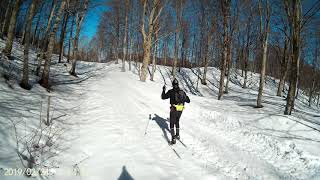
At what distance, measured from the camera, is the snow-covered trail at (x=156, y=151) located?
6301 mm

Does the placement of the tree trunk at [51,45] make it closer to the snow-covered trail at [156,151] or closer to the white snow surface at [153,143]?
the white snow surface at [153,143]

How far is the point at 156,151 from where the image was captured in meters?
7.75

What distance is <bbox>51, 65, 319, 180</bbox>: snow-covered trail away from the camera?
20.7 feet

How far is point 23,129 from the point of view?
6879 millimetres

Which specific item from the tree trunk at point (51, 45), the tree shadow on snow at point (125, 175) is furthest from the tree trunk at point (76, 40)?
the tree shadow on snow at point (125, 175)

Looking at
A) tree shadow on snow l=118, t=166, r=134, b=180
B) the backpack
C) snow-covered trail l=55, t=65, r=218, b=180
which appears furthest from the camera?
the backpack

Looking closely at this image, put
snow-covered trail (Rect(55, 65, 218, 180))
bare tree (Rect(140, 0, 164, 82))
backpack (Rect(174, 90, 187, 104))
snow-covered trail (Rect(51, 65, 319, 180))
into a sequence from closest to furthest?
snow-covered trail (Rect(55, 65, 218, 180)) < snow-covered trail (Rect(51, 65, 319, 180)) < backpack (Rect(174, 90, 187, 104)) < bare tree (Rect(140, 0, 164, 82))

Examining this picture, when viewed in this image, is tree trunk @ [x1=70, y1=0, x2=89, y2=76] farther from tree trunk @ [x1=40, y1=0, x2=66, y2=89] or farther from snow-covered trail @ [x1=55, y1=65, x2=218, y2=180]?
snow-covered trail @ [x1=55, y1=65, x2=218, y2=180]

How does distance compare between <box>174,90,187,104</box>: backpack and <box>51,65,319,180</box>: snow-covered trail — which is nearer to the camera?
<box>51,65,319,180</box>: snow-covered trail

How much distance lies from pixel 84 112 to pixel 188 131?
190 inches
